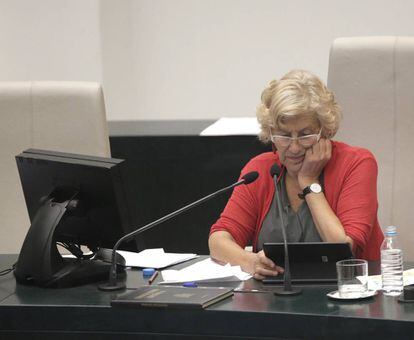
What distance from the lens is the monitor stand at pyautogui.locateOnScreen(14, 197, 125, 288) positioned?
8.27 feet

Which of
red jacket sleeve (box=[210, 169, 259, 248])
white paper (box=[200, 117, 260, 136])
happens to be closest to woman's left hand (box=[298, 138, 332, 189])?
red jacket sleeve (box=[210, 169, 259, 248])

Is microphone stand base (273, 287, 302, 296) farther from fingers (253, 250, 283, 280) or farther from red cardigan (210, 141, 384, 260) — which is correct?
red cardigan (210, 141, 384, 260)

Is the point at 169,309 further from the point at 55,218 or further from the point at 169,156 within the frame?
the point at 169,156

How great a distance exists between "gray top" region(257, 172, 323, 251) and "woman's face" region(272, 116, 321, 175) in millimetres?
119

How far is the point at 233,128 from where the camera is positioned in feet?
13.0

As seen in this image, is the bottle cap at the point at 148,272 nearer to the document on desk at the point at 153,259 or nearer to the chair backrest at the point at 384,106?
the document on desk at the point at 153,259

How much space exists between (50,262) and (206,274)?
1.38 ft

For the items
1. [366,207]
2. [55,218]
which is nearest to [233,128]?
[366,207]

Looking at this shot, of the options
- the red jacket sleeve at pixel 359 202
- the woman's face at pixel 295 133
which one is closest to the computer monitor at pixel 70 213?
the woman's face at pixel 295 133

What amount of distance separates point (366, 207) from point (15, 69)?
99.3 inches

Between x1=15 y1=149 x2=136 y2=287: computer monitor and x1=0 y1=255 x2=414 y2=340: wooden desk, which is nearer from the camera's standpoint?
x1=0 y1=255 x2=414 y2=340: wooden desk

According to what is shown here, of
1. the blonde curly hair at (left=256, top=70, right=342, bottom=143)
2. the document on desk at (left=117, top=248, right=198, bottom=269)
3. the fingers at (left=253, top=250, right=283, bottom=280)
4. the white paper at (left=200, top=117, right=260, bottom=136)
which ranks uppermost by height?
the blonde curly hair at (left=256, top=70, right=342, bottom=143)

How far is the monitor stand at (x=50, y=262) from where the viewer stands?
99.2 inches

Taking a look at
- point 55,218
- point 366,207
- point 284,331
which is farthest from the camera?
point 366,207
